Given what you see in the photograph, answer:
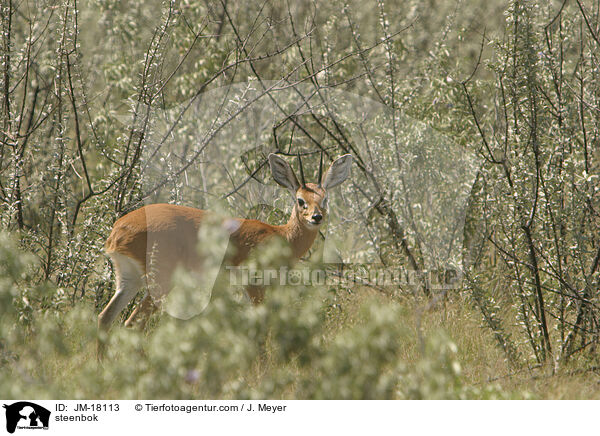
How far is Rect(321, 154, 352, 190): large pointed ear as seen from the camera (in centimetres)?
459

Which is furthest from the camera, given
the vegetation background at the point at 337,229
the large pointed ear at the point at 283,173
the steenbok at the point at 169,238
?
the large pointed ear at the point at 283,173

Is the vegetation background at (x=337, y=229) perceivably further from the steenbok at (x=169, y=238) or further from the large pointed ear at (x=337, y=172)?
the large pointed ear at (x=337, y=172)

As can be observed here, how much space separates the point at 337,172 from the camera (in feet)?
15.2

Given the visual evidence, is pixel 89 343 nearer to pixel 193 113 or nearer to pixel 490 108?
pixel 193 113

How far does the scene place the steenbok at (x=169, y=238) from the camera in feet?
14.4

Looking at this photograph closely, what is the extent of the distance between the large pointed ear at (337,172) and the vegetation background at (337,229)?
2.69ft

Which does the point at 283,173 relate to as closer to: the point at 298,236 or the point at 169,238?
the point at 298,236

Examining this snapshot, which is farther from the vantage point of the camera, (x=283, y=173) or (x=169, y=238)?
(x=283, y=173)

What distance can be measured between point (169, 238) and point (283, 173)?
36.5 inches

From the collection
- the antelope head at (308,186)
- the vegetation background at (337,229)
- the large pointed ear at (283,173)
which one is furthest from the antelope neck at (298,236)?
the vegetation background at (337,229)

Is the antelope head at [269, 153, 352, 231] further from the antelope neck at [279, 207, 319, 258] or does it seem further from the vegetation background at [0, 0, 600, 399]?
the vegetation background at [0, 0, 600, 399]

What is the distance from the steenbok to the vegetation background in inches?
13.5
